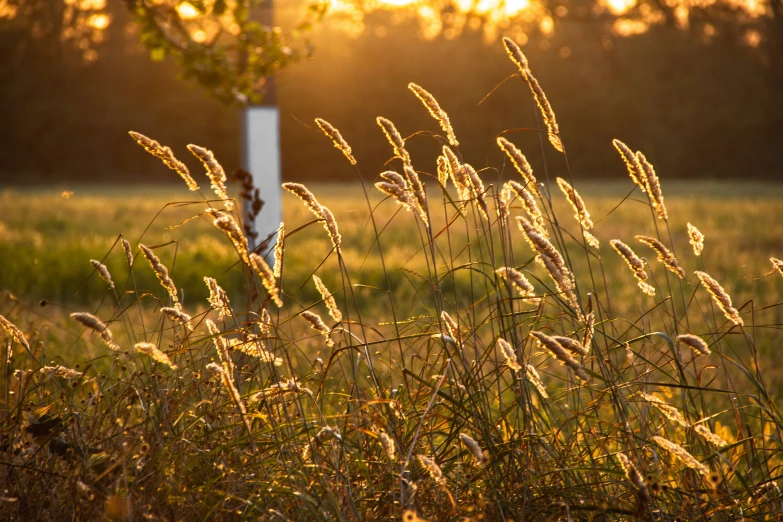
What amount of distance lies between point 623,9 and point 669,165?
1900cm

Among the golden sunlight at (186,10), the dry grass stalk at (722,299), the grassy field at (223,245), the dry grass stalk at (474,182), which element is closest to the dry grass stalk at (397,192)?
the dry grass stalk at (474,182)

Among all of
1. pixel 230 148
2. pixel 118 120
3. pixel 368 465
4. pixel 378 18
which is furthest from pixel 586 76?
pixel 368 465

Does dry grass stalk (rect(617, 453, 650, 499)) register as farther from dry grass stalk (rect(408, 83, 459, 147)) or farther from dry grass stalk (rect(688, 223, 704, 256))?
dry grass stalk (rect(408, 83, 459, 147))

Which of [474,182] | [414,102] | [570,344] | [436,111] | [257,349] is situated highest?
[414,102]

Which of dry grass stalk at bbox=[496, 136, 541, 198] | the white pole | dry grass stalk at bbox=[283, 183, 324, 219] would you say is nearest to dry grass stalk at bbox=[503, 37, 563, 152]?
dry grass stalk at bbox=[496, 136, 541, 198]

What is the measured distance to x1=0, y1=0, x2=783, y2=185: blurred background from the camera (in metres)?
30.0

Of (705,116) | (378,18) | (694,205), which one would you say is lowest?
(694,205)

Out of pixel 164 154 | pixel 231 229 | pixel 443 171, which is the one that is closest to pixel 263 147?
pixel 443 171

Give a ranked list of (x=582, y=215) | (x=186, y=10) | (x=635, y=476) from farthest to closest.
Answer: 1. (x=186, y=10)
2. (x=582, y=215)
3. (x=635, y=476)

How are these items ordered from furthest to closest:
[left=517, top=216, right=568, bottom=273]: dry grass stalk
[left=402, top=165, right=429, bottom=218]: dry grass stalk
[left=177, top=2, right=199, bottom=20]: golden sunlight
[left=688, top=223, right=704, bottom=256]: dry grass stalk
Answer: [left=177, top=2, right=199, bottom=20]: golden sunlight < [left=688, top=223, right=704, bottom=256]: dry grass stalk < [left=402, top=165, right=429, bottom=218]: dry grass stalk < [left=517, top=216, right=568, bottom=273]: dry grass stalk

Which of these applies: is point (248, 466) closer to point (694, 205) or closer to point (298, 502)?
point (298, 502)

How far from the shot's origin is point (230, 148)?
30.6 meters

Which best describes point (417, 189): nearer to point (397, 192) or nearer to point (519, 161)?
point (397, 192)

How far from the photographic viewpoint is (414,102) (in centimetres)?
3064
